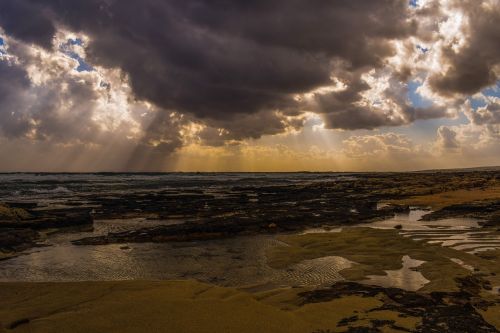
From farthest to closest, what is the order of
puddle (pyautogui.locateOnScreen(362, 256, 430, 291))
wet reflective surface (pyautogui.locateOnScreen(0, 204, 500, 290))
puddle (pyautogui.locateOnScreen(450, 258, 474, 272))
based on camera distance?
puddle (pyautogui.locateOnScreen(450, 258, 474, 272)), wet reflective surface (pyautogui.locateOnScreen(0, 204, 500, 290)), puddle (pyautogui.locateOnScreen(362, 256, 430, 291))

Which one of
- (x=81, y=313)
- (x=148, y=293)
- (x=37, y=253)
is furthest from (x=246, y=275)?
(x=37, y=253)

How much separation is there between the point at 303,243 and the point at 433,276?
648 cm

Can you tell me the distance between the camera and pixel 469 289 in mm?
9039

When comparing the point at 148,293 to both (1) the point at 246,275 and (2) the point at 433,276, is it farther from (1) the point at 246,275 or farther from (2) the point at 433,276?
(2) the point at 433,276

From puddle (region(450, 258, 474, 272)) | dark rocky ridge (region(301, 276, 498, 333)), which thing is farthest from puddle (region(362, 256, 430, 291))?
puddle (region(450, 258, 474, 272))

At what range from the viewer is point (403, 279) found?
1038cm

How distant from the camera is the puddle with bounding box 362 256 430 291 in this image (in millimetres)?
9750

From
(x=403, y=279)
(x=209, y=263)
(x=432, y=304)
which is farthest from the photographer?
Answer: (x=209, y=263)

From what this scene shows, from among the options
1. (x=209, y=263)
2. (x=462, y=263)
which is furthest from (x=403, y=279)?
(x=209, y=263)

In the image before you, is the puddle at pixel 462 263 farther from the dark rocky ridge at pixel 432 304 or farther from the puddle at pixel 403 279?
the puddle at pixel 403 279

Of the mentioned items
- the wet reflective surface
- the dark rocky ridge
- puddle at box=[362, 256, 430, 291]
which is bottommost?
the wet reflective surface

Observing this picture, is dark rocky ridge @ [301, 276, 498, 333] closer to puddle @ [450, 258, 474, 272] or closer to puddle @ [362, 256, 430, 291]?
puddle @ [362, 256, 430, 291]

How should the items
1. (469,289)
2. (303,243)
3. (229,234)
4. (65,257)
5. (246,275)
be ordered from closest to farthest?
(469,289) → (246,275) → (65,257) → (303,243) → (229,234)

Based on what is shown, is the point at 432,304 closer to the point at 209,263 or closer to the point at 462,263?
the point at 462,263
